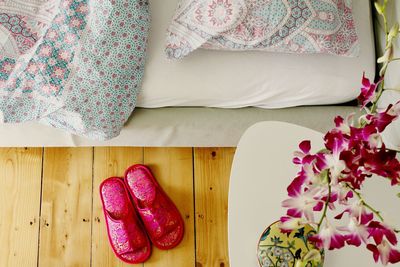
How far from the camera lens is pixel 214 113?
122 centimetres

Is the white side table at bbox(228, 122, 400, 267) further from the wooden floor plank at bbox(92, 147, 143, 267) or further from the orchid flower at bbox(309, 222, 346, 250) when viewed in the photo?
the wooden floor plank at bbox(92, 147, 143, 267)

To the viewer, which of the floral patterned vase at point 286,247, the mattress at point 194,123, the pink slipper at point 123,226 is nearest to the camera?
the floral patterned vase at point 286,247

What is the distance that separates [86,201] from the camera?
59.3 inches

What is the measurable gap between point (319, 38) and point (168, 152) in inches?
26.1

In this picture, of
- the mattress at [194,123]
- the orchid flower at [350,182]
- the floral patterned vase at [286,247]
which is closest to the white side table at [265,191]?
the floral patterned vase at [286,247]

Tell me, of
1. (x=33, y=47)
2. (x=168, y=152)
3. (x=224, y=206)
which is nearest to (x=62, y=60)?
(x=33, y=47)

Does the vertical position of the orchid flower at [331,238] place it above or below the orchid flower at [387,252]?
above

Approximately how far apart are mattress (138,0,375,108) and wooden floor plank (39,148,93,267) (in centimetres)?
48

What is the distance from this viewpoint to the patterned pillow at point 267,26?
3.48ft

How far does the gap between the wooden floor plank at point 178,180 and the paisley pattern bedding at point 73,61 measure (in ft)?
1.38

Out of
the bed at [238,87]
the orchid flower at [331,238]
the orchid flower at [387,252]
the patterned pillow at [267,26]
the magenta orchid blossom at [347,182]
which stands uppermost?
the patterned pillow at [267,26]

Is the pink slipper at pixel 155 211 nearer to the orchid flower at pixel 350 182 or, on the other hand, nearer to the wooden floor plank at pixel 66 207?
the wooden floor plank at pixel 66 207

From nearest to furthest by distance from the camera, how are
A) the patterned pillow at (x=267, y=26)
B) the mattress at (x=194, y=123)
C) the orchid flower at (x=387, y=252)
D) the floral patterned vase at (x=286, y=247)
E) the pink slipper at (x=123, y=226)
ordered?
the orchid flower at (x=387, y=252) < the floral patterned vase at (x=286, y=247) < the patterned pillow at (x=267, y=26) < the mattress at (x=194, y=123) < the pink slipper at (x=123, y=226)

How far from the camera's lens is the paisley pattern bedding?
1.08 m
